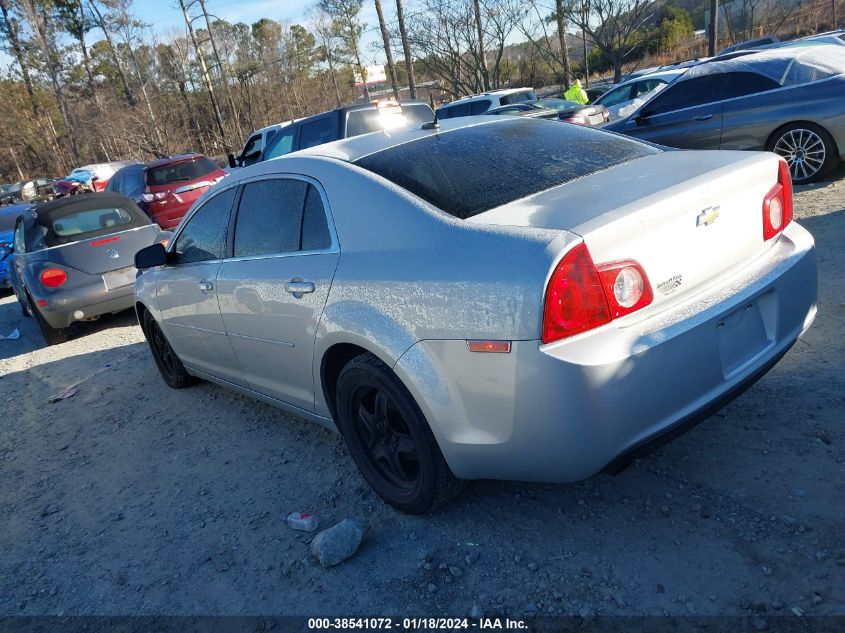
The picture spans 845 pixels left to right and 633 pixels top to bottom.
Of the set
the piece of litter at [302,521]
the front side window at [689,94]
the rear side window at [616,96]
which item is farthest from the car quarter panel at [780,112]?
the piece of litter at [302,521]

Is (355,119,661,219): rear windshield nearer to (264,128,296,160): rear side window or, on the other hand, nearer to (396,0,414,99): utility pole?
(264,128,296,160): rear side window

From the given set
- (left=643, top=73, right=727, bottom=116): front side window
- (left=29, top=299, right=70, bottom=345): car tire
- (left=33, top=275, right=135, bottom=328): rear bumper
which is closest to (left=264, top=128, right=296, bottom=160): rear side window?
(left=33, top=275, right=135, bottom=328): rear bumper

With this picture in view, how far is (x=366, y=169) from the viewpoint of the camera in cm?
291

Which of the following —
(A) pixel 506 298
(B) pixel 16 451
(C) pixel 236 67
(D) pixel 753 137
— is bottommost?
(B) pixel 16 451

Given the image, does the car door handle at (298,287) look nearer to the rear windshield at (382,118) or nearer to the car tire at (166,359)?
the car tire at (166,359)

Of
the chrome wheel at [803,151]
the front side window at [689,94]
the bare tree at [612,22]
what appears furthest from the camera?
the bare tree at [612,22]

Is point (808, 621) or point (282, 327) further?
point (282, 327)

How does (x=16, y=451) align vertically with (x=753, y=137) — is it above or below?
below

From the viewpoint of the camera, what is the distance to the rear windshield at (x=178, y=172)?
1233 cm

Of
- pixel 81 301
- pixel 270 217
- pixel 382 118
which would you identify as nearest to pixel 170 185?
pixel 382 118

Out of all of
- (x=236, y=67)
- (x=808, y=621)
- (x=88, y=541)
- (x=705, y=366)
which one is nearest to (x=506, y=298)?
(x=705, y=366)

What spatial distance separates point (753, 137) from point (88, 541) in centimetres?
767

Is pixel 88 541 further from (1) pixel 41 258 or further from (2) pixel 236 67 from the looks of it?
(2) pixel 236 67

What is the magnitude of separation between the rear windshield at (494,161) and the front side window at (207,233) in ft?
3.85
